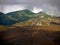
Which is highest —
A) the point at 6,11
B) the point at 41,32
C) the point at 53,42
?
the point at 6,11

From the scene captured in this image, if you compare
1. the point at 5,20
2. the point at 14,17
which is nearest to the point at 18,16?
the point at 14,17

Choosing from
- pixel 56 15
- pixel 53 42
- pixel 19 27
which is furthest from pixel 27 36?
pixel 56 15

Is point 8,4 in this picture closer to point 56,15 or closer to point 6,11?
point 6,11

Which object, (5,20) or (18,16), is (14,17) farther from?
(5,20)

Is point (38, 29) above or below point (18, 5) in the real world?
below

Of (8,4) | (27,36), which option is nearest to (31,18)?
(27,36)

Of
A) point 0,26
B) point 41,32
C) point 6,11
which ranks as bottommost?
point 41,32

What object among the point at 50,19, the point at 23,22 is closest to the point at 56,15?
the point at 50,19

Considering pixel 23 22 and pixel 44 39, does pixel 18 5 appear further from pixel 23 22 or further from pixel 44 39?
pixel 44 39

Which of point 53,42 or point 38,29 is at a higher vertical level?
point 38,29
